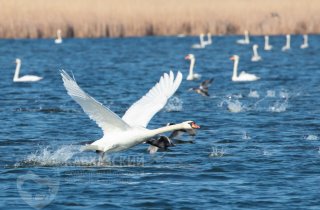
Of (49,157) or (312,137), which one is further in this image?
(312,137)

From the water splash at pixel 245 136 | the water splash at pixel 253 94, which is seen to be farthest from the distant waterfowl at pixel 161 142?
the water splash at pixel 253 94

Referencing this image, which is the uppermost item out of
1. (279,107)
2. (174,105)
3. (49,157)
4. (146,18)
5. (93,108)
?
(146,18)

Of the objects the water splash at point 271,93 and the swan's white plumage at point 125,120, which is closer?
the swan's white plumage at point 125,120

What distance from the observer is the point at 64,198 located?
10.4 meters

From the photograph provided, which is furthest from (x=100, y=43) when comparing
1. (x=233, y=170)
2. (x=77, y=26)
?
(x=233, y=170)

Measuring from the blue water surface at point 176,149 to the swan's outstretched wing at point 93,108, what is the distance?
624 mm

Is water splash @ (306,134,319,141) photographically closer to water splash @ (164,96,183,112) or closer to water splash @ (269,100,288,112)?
water splash @ (269,100,288,112)

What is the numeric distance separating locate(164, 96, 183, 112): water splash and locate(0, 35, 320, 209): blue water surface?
0.11 feet

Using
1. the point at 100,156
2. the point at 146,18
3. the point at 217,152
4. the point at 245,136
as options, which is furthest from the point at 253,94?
the point at 146,18

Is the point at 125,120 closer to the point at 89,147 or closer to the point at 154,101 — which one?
the point at 154,101

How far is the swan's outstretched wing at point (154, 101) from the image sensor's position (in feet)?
41.5

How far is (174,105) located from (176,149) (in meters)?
6.89

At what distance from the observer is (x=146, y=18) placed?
47250mm

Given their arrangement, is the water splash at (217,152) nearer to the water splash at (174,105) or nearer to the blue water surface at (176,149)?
the blue water surface at (176,149)
